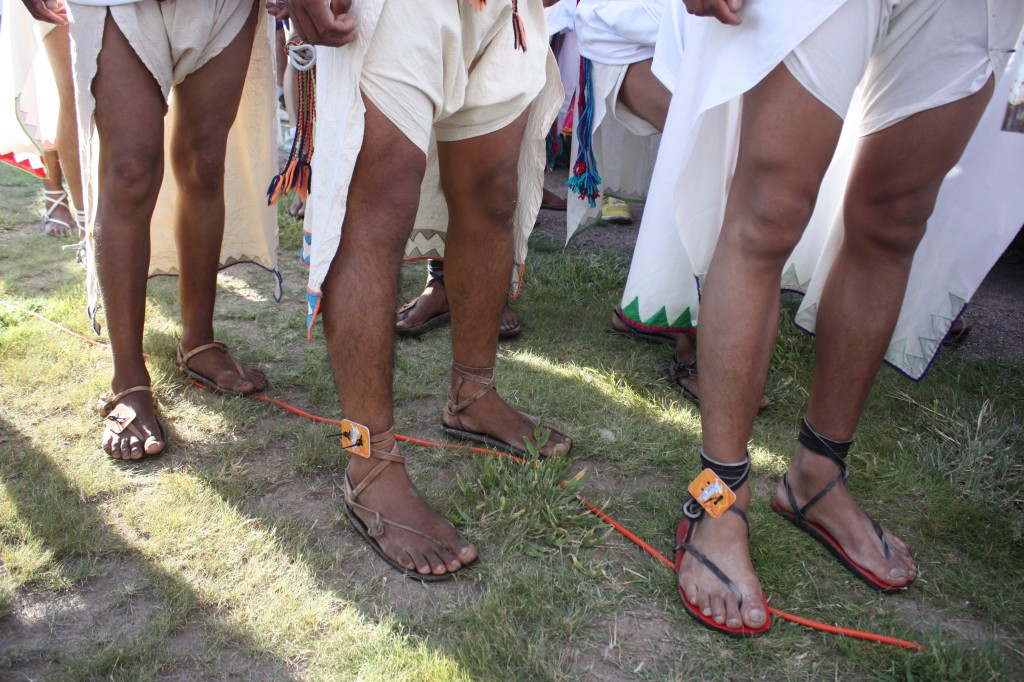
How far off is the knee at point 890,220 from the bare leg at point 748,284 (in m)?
0.24

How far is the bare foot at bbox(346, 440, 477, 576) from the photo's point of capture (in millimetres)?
1719

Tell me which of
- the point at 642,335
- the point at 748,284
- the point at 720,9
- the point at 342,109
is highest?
the point at 720,9

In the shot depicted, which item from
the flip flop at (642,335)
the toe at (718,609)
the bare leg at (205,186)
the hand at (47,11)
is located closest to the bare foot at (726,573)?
the toe at (718,609)

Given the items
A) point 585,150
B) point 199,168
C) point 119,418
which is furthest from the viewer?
point 585,150

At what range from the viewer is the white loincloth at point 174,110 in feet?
6.26

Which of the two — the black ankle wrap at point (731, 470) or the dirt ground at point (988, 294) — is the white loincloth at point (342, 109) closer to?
the black ankle wrap at point (731, 470)

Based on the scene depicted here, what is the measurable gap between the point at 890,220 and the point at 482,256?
0.97 meters

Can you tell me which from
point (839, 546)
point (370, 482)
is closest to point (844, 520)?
point (839, 546)

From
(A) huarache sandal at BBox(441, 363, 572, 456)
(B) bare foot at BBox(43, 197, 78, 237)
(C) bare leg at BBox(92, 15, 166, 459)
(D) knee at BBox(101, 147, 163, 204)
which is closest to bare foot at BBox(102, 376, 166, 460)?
(C) bare leg at BBox(92, 15, 166, 459)

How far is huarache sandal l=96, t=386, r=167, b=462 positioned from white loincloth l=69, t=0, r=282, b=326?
0.30 meters

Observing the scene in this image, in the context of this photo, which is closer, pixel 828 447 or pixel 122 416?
pixel 828 447

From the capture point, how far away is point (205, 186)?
7.53 ft

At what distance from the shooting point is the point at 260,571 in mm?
1707

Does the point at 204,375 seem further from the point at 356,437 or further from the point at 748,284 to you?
the point at 748,284
